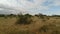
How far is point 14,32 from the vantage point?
20453 millimetres

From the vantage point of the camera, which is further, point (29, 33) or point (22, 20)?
point (22, 20)

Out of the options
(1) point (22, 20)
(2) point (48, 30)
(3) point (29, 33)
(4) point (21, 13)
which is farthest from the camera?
(4) point (21, 13)

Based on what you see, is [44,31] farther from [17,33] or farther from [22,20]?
[22,20]

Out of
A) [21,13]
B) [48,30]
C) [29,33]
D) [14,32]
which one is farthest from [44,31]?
[21,13]

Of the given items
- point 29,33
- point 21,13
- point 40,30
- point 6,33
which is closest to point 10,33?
point 6,33

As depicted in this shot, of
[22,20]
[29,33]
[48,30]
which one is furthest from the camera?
[22,20]

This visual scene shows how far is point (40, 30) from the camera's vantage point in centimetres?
2155

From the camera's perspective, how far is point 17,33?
20.0 metres

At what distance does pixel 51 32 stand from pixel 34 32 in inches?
81.3

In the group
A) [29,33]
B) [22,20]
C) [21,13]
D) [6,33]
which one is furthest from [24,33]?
[21,13]

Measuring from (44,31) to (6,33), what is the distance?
4761 mm

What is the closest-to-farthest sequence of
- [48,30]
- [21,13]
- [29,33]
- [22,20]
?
[29,33], [48,30], [22,20], [21,13]

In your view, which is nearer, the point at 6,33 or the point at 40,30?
the point at 6,33

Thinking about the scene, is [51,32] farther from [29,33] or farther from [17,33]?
[17,33]
